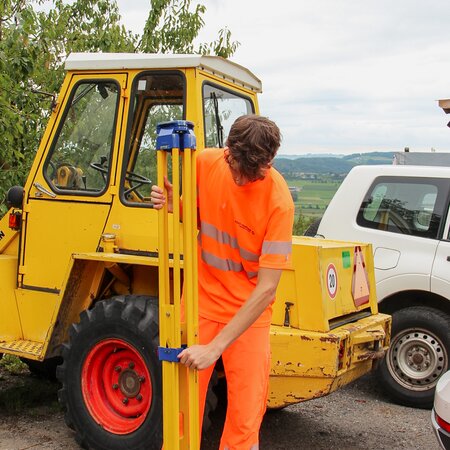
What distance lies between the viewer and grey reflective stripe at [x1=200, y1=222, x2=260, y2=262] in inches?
118

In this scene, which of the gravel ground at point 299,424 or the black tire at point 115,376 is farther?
the gravel ground at point 299,424

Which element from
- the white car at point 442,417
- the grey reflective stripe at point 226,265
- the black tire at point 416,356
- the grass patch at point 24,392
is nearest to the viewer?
the grey reflective stripe at point 226,265

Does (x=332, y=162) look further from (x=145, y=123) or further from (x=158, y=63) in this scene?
(x=158, y=63)

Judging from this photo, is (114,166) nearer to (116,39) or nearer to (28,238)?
(28,238)

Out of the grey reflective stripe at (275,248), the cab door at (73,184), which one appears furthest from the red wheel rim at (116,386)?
the grey reflective stripe at (275,248)

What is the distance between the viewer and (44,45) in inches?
271

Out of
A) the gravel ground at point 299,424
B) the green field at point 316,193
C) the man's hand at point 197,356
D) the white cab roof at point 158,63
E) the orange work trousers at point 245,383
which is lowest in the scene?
the gravel ground at point 299,424

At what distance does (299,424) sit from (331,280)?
142cm

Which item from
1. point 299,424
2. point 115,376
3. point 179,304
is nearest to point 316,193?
point 299,424

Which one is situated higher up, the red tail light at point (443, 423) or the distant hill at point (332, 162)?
the distant hill at point (332, 162)

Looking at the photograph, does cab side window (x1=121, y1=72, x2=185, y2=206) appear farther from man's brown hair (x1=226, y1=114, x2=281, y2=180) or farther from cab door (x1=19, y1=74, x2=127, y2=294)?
man's brown hair (x1=226, y1=114, x2=281, y2=180)

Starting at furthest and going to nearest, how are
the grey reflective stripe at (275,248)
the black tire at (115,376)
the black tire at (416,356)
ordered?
1. the black tire at (416,356)
2. the black tire at (115,376)
3. the grey reflective stripe at (275,248)

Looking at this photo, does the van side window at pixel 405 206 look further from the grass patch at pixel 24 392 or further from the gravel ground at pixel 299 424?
the grass patch at pixel 24 392

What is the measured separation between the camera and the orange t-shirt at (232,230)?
290cm
